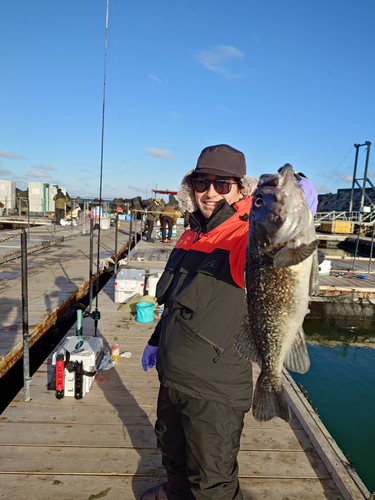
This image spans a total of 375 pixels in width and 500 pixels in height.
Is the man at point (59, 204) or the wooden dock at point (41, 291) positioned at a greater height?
the man at point (59, 204)

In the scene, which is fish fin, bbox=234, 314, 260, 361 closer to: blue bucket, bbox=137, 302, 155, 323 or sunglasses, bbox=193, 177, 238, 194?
sunglasses, bbox=193, 177, 238, 194

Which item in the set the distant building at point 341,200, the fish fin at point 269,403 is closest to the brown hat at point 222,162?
the fish fin at point 269,403

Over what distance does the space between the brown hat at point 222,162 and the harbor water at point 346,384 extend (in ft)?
12.4

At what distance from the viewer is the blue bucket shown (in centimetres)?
705

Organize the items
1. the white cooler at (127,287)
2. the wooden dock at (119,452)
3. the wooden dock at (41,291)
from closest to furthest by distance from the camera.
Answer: the wooden dock at (119,452), the wooden dock at (41,291), the white cooler at (127,287)

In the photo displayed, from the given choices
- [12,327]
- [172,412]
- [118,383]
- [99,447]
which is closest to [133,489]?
[99,447]

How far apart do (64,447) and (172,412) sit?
70.0 inches

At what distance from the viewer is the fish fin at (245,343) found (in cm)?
195

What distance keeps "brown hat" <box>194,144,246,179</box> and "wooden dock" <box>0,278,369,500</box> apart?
8.94ft

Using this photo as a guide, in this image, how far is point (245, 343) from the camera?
1.97 metres

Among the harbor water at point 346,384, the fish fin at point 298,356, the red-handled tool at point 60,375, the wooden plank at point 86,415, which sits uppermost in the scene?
the fish fin at point 298,356

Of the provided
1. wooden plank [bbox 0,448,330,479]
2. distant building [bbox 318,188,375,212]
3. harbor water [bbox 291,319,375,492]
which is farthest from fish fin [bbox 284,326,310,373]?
distant building [bbox 318,188,375,212]

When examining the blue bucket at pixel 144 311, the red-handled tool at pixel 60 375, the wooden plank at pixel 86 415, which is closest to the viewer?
the wooden plank at pixel 86 415

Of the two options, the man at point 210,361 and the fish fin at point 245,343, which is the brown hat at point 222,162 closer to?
the man at point 210,361
